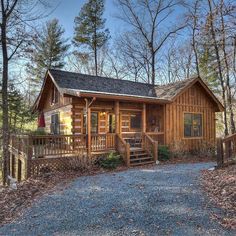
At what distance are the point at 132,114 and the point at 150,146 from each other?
116 inches

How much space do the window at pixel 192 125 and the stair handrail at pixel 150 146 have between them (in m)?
3.63

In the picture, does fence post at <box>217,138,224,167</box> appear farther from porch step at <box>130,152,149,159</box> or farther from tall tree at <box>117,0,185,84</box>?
tall tree at <box>117,0,185,84</box>

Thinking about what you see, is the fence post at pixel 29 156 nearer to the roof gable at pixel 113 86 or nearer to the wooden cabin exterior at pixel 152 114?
the wooden cabin exterior at pixel 152 114

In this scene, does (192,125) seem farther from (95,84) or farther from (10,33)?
(10,33)

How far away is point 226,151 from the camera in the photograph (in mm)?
9383

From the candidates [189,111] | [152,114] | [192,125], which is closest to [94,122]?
[152,114]

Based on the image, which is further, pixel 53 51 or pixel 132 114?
pixel 53 51

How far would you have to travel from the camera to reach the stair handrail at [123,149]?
11.0 metres

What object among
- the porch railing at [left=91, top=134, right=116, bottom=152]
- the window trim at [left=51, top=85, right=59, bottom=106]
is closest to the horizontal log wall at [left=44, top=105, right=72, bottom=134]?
the window trim at [left=51, top=85, right=59, bottom=106]

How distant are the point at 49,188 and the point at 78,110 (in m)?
6.14

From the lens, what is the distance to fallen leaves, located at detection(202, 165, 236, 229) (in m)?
4.58

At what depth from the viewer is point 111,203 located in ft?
18.6

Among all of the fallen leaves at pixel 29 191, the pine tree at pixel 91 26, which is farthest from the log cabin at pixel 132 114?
the pine tree at pixel 91 26

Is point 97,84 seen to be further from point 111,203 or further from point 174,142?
point 111,203
